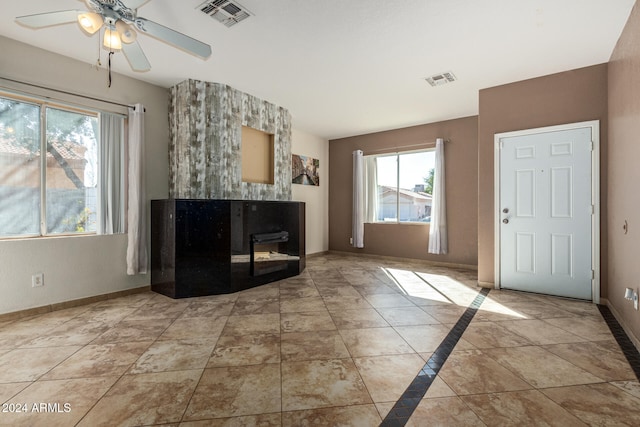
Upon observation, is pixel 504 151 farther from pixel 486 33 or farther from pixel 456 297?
pixel 456 297

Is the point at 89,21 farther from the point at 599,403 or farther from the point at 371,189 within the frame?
the point at 371,189

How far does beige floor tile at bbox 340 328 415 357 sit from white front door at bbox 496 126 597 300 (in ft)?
7.63

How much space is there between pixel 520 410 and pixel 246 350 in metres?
1.73

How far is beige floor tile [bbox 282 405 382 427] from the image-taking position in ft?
4.66

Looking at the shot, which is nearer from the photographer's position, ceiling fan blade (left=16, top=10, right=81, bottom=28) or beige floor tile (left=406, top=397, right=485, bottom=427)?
beige floor tile (left=406, top=397, right=485, bottom=427)

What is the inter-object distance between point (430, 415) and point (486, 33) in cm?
313

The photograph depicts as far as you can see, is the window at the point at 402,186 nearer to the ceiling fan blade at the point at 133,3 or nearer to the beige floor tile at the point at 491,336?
the beige floor tile at the point at 491,336

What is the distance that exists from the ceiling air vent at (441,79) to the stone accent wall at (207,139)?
2508 mm

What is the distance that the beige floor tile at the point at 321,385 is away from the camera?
1577 mm

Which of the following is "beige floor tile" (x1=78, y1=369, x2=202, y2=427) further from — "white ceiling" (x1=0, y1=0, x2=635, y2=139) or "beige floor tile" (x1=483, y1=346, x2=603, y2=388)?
"white ceiling" (x1=0, y1=0, x2=635, y2=139)

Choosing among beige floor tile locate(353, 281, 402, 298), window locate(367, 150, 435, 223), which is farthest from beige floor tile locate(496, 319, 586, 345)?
window locate(367, 150, 435, 223)

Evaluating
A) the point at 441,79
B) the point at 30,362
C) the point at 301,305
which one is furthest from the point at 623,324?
the point at 30,362

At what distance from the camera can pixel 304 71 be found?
3475 mm

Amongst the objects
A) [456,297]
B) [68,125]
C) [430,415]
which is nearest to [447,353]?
[430,415]
